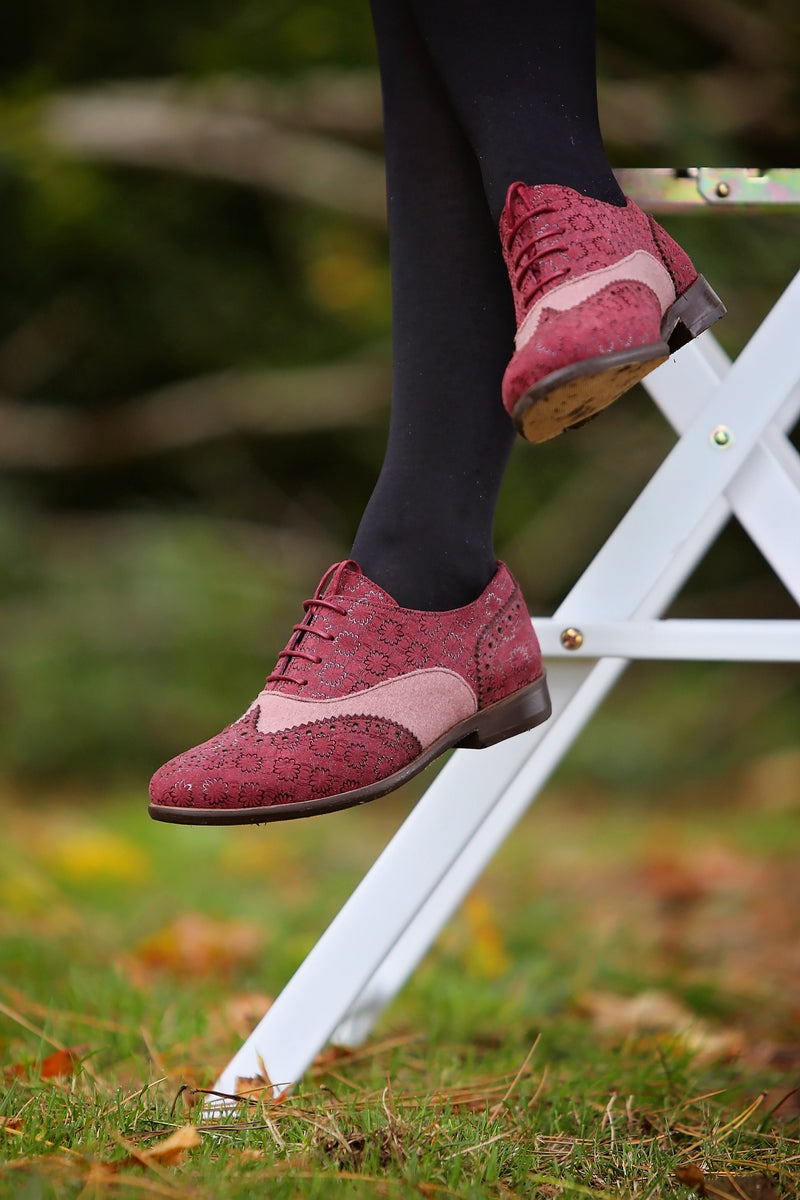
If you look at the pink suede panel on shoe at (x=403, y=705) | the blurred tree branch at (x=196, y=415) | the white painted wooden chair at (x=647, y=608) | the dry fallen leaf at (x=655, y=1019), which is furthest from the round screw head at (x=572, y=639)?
the blurred tree branch at (x=196, y=415)

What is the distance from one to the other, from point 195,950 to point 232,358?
3.59m

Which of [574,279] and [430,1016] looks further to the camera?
[430,1016]

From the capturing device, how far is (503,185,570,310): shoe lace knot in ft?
2.43

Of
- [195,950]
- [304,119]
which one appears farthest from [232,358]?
[195,950]

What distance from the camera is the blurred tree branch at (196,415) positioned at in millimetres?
4457

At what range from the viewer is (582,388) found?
71 centimetres

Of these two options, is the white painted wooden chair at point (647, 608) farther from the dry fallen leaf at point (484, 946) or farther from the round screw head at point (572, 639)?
the dry fallen leaf at point (484, 946)

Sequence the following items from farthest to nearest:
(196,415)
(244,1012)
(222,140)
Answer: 1. (196,415)
2. (222,140)
3. (244,1012)

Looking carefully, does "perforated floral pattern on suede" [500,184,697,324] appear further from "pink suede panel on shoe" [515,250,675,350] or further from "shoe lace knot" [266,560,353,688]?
"shoe lace knot" [266,560,353,688]

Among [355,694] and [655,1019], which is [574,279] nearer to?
[355,694]

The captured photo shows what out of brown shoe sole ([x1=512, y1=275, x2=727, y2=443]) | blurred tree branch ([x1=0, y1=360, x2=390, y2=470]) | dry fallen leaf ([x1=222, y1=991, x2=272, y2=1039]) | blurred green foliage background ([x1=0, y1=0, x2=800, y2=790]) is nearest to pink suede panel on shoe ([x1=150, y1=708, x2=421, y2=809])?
brown shoe sole ([x1=512, y1=275, x2=727, y2=443])

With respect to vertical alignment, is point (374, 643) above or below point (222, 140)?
below

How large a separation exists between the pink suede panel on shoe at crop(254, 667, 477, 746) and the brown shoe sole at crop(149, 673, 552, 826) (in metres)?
0.01

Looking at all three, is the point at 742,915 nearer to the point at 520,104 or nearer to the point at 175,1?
the point at 520,104
